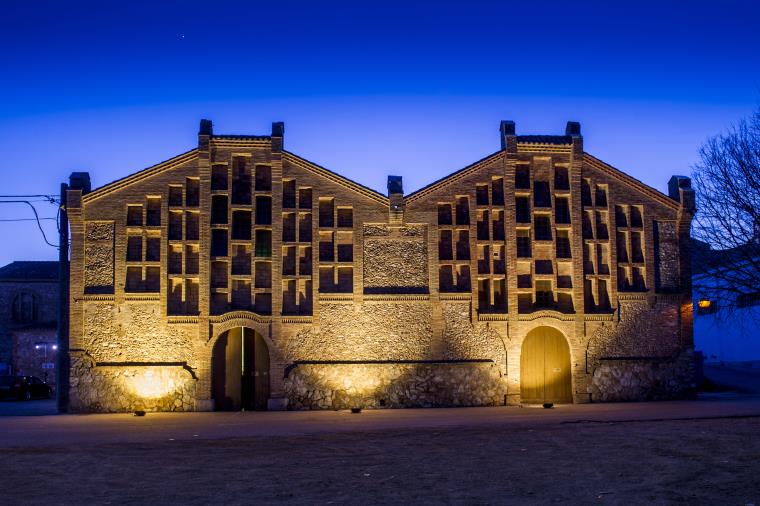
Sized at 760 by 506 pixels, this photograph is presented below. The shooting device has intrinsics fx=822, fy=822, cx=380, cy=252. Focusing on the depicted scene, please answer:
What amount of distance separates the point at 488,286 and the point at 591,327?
4.42 metres

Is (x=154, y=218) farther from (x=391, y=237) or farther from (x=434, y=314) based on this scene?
(x=434, y=314)

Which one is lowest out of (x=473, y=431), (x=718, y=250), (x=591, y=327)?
(x=473, y=431)

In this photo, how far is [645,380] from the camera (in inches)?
1296

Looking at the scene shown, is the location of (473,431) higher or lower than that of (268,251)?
lower

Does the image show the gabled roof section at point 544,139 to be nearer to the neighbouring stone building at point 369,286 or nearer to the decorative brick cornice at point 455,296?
the neighbouring stone building at point 369,286

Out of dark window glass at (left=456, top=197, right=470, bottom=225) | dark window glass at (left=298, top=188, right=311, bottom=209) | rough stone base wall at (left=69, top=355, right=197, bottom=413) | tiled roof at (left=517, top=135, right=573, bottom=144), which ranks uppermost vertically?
tiled roof at (left=517, top=135, right=573, bottom=144)

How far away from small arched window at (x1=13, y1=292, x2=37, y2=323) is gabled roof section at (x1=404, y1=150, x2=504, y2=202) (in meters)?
39.4

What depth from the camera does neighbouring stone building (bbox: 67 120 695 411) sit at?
31.3m

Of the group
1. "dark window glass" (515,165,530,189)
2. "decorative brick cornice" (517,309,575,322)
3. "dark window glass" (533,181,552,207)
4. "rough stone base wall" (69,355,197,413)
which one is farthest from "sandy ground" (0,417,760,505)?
"dark window glass" (515,165,530,189)

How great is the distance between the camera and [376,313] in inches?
1251

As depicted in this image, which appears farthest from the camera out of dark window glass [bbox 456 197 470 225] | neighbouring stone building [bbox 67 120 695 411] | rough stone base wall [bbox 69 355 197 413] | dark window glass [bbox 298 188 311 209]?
dark window glass [bbox 456 197 470 225]

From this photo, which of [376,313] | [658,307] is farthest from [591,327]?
[376,313]

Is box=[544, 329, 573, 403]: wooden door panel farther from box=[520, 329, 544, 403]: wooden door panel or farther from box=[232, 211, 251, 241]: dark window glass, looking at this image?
box=[232, 211, 251, 241]: dark window glass

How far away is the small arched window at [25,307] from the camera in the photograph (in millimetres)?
60625
